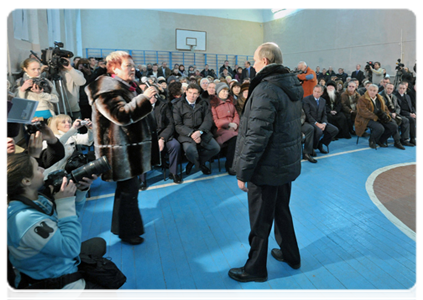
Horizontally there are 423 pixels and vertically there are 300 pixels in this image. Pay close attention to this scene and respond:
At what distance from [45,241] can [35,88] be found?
3.01 m

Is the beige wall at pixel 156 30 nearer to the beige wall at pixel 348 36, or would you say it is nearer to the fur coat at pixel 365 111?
the beige wall at pixel 348 36

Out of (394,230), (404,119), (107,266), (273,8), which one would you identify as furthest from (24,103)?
(273,8)

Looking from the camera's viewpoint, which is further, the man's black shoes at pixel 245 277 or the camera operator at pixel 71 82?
the camera operator at pixel 71 82

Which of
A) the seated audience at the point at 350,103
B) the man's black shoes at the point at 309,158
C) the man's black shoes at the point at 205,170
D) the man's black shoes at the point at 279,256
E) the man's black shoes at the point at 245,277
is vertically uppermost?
the seated audience at the point at 350,103

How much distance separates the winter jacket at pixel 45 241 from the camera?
1.26 meters

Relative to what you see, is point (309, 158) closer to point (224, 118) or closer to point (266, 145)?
point (224, 118)

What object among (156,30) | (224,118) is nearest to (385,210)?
(224,118)

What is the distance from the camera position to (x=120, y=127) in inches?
89.0

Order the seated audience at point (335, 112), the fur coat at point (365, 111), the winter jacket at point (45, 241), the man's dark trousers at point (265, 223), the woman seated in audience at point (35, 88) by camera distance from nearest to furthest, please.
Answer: the winter jacket at point (45, 241), the man's dark trousers at point (265, 223), the woman seated in audience at point (35, 88), the fur coat at point (365, 111), the seated audience at point (335, 112)

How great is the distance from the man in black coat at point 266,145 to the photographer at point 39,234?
1034mm

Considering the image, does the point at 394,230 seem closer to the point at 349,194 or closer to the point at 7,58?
the point at 349,194

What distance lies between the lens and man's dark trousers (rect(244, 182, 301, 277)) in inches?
78.8

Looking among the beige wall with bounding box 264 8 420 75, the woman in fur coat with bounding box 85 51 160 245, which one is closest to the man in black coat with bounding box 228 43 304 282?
the woman in fur coat with bounding box 85 51 160 245

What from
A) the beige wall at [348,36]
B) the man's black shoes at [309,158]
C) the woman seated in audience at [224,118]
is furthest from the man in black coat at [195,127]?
the beige wall at [348,36]
